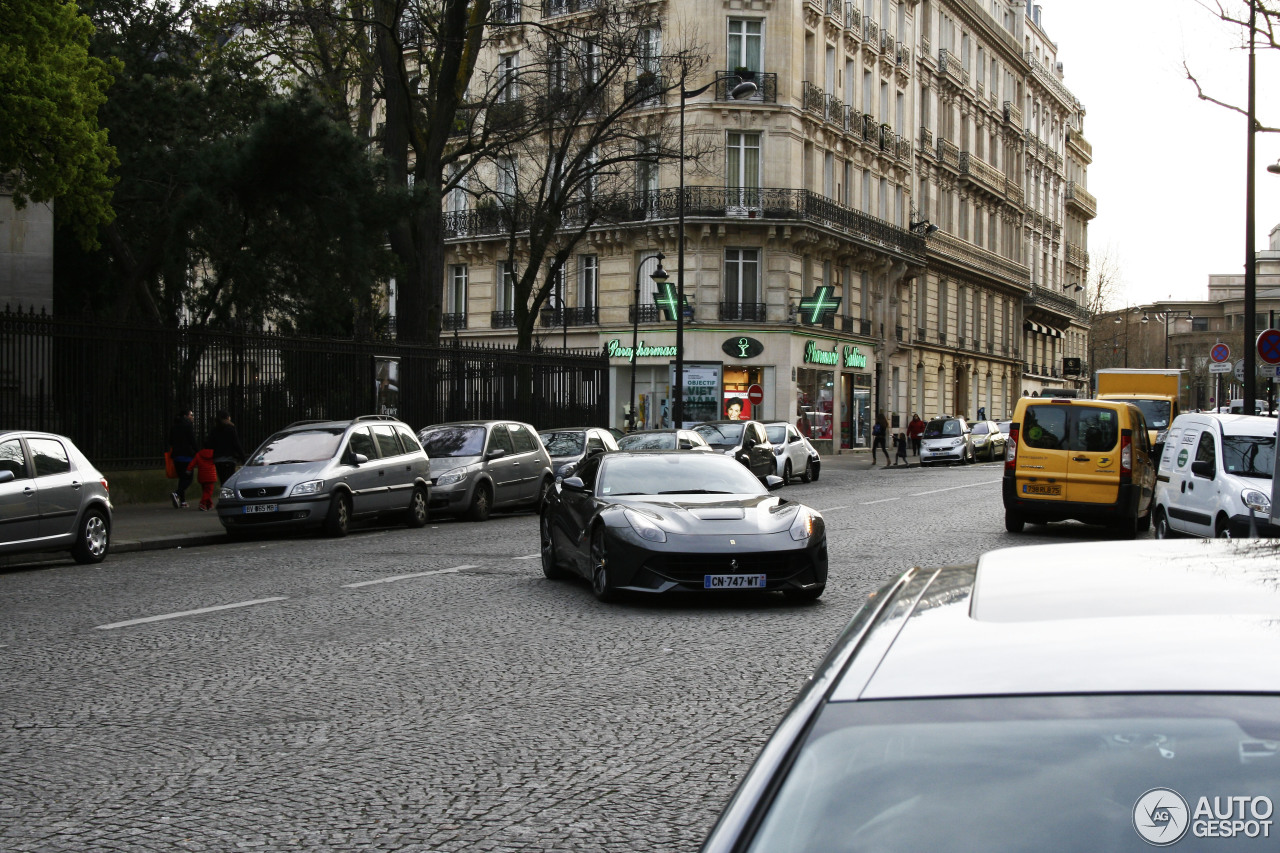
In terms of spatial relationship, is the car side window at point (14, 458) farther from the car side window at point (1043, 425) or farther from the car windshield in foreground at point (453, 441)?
the car side window at point (1043, 425)

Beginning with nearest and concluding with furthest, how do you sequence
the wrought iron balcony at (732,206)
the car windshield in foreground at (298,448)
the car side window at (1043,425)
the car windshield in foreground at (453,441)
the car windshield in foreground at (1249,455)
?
the car windshield in foreground at (1249,455) → the car side window at (1043,425) → the car windshield in foreground at (298,448) → the car windshield in foreground at (453,441) → the wrought iron balcony at (732,206)

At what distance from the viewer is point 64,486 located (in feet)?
52.1

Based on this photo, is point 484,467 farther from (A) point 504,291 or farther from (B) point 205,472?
(A) point 504,291

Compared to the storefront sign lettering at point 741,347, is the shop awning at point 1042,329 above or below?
above

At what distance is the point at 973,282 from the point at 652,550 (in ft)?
211

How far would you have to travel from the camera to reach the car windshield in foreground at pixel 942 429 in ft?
167

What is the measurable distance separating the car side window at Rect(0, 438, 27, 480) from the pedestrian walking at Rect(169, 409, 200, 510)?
25.7ft

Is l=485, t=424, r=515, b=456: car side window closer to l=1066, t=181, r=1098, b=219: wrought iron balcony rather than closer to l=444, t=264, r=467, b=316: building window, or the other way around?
l=444, t=264, r=467, b=316: building window

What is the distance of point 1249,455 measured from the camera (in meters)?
15.9

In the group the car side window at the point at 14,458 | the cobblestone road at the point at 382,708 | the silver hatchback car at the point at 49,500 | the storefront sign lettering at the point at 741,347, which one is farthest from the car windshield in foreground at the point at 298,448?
the storefront sign lettering at the point at 741,347

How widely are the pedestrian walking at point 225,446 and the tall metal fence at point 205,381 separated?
106 centimetres

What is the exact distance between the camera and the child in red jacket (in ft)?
76.9

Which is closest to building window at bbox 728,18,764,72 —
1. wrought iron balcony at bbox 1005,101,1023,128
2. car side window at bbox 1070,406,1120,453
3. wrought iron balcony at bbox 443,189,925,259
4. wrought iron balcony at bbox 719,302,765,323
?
wrought iron balcony at bbox 443,189,925,259

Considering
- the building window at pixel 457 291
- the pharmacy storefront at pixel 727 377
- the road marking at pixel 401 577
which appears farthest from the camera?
the building window at pixel 457 291
